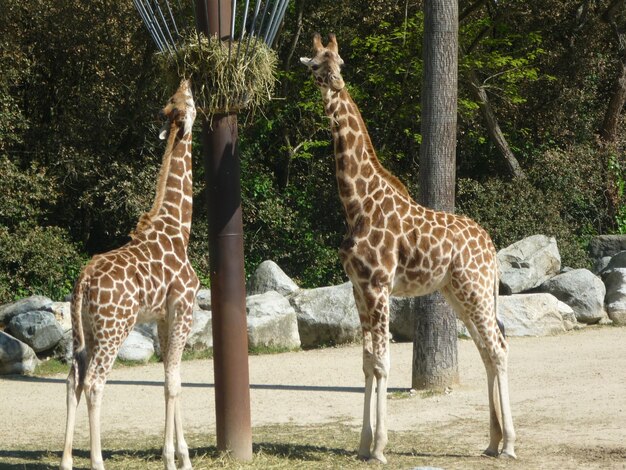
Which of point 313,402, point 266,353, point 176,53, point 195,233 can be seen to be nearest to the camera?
point 176,53

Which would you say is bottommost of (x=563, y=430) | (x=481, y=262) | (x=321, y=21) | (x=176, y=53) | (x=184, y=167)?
(x=563, y=430)

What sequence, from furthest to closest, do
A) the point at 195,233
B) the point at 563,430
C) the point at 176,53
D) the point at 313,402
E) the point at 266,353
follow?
the point at 195,233 < the point at 266,353 < the point at 313,402 < the point at 563,430 < the point at 176,53

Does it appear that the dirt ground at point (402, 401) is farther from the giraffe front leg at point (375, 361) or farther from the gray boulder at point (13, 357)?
the giraffe front leg at point (375, 361)

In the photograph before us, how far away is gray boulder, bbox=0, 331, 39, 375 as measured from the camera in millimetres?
11586

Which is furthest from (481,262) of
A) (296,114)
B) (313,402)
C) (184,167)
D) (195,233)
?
(296,114)

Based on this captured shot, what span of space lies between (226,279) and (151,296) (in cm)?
69

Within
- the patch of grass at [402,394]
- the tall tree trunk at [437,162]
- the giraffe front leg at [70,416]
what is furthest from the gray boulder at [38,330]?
the giraffe front leg at [70,416]

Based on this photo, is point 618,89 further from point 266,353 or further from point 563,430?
point 563,430

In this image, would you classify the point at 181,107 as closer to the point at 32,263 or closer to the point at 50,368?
the point at 50,368

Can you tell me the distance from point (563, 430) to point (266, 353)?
18.0 ft

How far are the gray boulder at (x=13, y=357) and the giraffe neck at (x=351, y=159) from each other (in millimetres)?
6216

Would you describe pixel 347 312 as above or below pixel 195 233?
below

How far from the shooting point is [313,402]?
372 inches

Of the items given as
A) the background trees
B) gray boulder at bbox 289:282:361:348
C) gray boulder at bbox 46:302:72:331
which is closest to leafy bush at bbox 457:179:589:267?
the background trees
